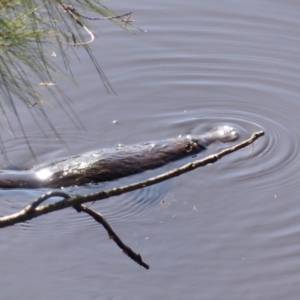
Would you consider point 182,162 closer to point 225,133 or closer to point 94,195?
point 225,133

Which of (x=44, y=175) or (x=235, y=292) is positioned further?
(x=44, y=175)

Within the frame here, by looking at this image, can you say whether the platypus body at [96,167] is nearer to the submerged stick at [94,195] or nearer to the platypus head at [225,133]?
the platypus head at [225,133]

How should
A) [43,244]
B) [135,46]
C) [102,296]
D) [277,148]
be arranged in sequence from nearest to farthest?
1. [102,296]
2. [43,244]
3. [277,148]
4. [135,46]

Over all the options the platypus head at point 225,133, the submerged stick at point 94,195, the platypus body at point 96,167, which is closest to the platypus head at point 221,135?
the platypus head at point 225,133

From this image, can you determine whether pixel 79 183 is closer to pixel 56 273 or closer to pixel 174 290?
pixel 56 273

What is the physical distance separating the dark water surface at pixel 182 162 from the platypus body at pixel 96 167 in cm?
8

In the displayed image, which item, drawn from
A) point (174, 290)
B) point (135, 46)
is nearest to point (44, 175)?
point (174, 290)

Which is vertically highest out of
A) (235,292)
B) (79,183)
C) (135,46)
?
(135,46)

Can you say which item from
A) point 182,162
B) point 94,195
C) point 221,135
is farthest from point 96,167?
point 94,195

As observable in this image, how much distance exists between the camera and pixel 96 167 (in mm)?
4398

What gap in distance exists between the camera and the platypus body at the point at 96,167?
14.3ft

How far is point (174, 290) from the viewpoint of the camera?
3676 mm

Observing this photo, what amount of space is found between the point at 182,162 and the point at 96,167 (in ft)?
1.70

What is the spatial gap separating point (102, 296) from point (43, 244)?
528 millimetres
